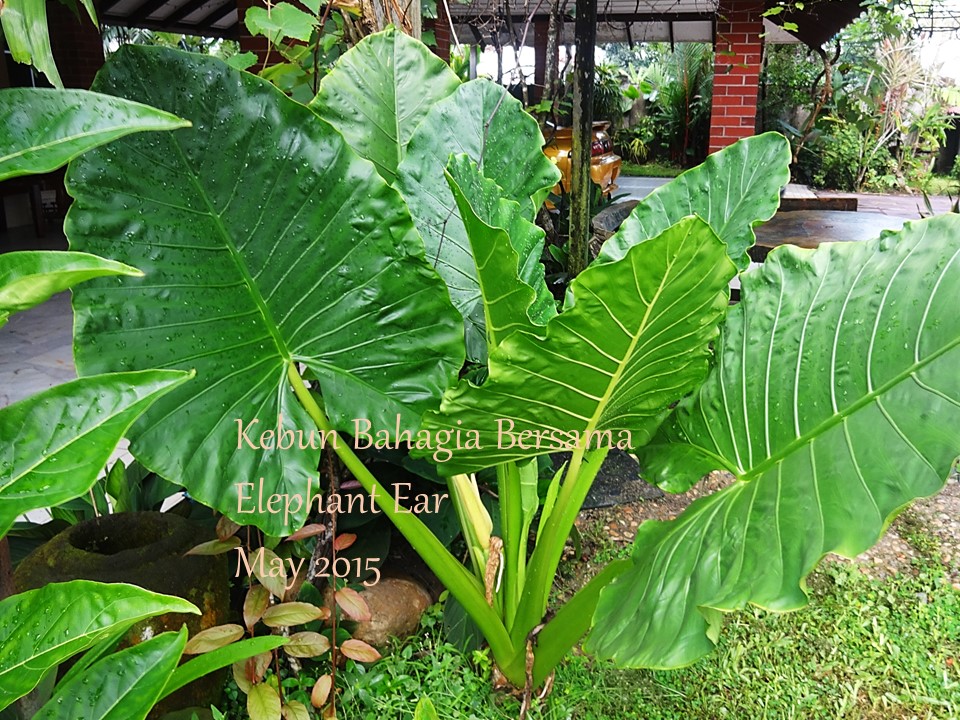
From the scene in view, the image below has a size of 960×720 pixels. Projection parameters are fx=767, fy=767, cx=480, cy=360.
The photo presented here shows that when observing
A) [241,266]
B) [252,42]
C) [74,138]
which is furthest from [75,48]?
[74,138]

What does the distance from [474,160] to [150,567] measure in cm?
93

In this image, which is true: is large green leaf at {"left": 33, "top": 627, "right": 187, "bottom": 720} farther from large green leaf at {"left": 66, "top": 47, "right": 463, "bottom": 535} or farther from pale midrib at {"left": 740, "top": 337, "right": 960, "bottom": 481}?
pale midrib at {"left": 740, "top": 337, "right": 960, "bottom": 481}

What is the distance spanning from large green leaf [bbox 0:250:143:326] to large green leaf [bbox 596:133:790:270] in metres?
0.98

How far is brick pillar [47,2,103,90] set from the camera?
6.69m

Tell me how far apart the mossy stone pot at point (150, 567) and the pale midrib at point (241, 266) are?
1.59 feet

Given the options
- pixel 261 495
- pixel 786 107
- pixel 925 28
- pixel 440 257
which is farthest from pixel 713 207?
pixel 786 107

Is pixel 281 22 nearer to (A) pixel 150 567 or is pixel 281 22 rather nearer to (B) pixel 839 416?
(A) pixel 150 567

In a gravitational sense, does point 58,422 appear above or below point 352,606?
above

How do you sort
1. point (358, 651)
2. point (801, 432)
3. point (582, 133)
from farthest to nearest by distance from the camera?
point (582, 133) < point (358, 651) < point (801, 432)

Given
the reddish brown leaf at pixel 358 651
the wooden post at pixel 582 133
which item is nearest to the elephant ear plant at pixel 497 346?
the reddish brown leaf at pixel 358 651

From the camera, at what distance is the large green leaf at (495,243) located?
0.97 meters

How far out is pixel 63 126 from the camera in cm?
63

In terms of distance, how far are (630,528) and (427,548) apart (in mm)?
1108

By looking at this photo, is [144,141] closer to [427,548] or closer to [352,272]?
[352,272]
